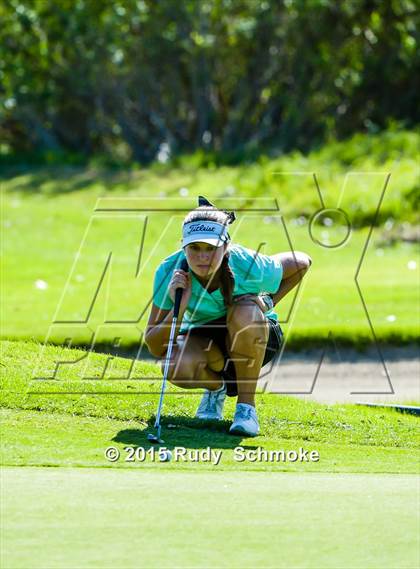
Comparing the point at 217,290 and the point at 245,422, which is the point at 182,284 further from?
the point at 245,422

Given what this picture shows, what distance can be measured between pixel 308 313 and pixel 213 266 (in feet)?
20.8

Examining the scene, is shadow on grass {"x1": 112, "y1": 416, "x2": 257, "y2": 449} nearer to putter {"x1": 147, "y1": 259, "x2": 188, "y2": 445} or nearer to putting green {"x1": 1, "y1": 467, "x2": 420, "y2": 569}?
putter {"x1": 147, "y1": 259, "x2": 188, "y2": 445}

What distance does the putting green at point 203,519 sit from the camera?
435cm

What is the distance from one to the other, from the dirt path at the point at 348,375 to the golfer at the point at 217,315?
2.93 metres

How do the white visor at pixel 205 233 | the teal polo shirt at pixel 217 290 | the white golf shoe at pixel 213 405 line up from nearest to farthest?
the white visor at pixel 205 233
the teal polo shirt at pixel 217 290
the white golf shoe at pixel 213 405

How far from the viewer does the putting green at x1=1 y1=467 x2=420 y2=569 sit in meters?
4.35

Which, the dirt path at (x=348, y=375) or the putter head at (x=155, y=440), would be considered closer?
the putter head at (x=155, y=440)

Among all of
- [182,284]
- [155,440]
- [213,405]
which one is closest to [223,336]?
[213,405]

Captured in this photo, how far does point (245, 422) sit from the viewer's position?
6.96 metres

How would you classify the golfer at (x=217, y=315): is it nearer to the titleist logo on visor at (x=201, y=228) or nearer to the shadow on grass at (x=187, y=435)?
the titleist logo on visor at (x=201, y=228)

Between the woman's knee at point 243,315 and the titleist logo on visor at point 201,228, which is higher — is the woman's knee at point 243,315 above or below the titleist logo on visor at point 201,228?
below

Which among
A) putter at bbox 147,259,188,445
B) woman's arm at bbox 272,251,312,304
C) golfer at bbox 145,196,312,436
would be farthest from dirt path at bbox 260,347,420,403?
putter at bbox 147,259,188,445

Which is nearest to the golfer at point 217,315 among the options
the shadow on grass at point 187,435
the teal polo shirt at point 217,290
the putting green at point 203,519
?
the teal polo shirt at point 217,290

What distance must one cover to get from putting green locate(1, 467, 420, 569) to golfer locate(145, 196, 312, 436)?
1220 millimetres
